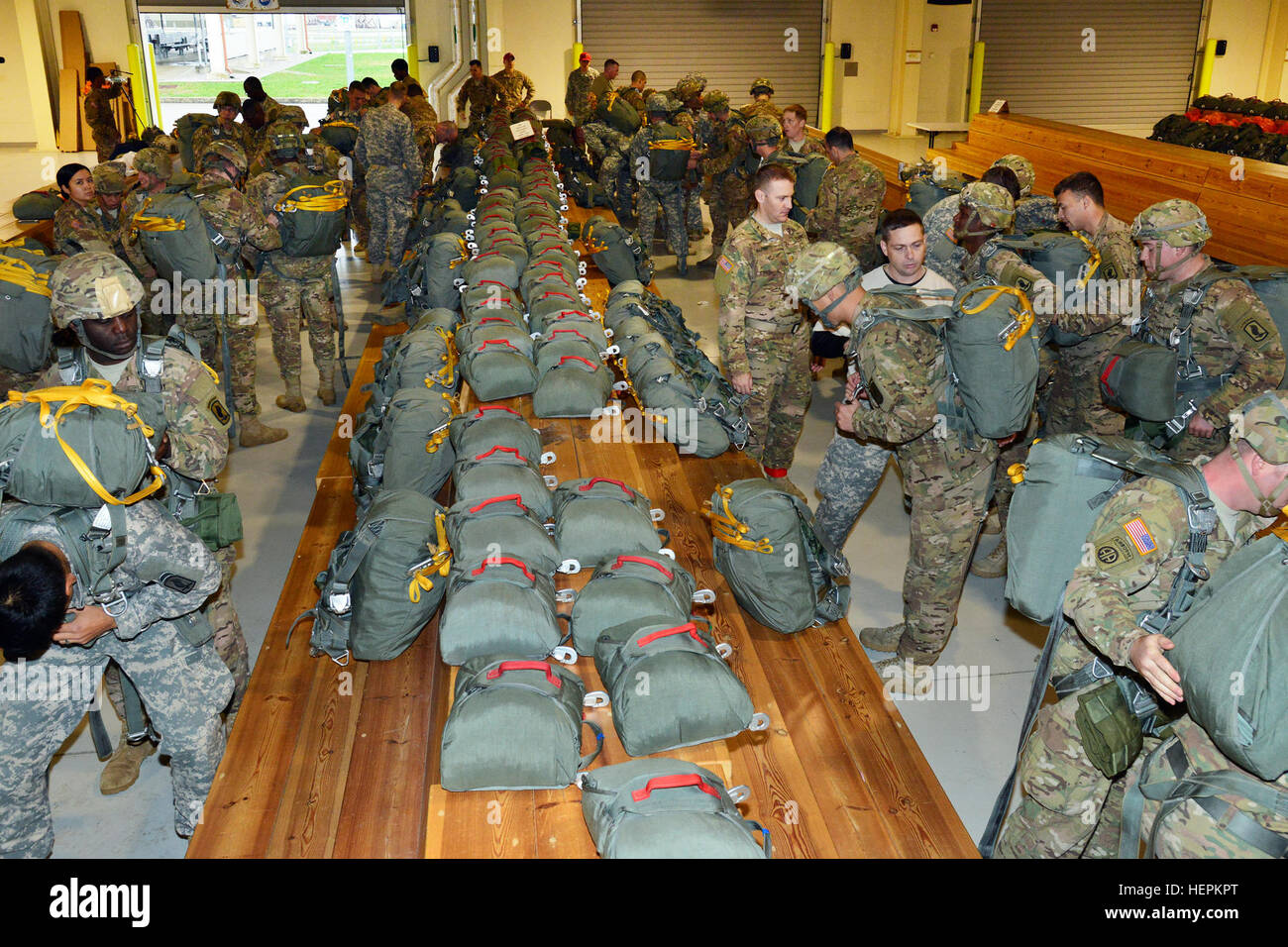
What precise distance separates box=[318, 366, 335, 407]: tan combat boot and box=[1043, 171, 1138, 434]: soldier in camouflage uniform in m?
4.72

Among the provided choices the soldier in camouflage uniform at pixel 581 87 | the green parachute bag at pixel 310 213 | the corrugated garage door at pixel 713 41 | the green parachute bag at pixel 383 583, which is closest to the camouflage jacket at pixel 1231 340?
the green parachute bag at pixel 383 583

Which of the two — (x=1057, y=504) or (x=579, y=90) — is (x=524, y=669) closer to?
(x=1057, y=504)

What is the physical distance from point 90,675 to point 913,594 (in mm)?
2925

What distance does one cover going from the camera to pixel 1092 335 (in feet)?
15.3

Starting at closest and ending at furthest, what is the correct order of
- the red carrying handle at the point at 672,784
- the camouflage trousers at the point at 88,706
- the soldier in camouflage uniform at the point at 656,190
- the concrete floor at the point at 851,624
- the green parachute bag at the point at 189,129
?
the red carrying handle at the point at 672,784
the camouflage trousers at the point at 88,706
the concrete floor at the point at 851,624
the soldier in camouflage uniform at the point at 656,190
the green parachute bag at the point at 189,129

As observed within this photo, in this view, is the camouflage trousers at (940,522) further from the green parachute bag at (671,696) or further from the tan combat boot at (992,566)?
the green parachute bag at (671,696)

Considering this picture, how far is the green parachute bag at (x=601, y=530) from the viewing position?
10.3 ft

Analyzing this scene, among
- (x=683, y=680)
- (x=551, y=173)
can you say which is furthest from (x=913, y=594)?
(x=551, y=173)

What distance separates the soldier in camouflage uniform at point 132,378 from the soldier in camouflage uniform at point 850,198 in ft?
17.2

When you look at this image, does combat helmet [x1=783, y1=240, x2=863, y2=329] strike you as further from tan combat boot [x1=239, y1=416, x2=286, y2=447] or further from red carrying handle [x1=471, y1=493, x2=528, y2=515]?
tan combat boot [x1=239, y1=416, x2=286, y2=447]

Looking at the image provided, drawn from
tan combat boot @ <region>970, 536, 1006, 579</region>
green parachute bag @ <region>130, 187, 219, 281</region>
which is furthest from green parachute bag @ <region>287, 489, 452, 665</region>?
green parachute bag @ <region>130, 187, 219, 281</region>

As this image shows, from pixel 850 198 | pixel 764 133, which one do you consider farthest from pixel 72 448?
pixel 764 133

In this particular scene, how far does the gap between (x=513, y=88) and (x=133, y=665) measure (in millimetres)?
12846

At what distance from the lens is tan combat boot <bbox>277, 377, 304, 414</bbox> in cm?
689
